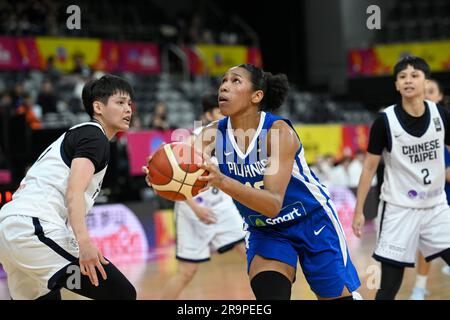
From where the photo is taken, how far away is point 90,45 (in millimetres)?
16672

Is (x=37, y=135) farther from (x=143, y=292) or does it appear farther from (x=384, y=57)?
(x=384, y=57)

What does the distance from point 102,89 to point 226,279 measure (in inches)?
168

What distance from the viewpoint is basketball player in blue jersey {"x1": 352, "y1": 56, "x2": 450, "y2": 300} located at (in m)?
5.02

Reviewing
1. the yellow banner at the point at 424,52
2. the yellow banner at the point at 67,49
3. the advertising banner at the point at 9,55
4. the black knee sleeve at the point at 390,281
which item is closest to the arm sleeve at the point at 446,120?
the black knee sleeve at the point at 390,281

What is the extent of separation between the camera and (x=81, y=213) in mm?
3436

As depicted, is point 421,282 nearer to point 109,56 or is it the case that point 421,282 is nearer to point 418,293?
point 418,293

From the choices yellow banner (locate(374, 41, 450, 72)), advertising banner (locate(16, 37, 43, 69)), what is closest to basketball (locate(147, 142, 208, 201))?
advertising banner (locate(16, 37, 43, 69))

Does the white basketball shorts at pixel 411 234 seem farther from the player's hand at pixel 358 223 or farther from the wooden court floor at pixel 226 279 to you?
the wooden court floor at pixel 226 279

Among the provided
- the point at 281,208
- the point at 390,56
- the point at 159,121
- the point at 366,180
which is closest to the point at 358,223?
the point at 366,180

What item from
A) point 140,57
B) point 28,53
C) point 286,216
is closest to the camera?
point 286,216

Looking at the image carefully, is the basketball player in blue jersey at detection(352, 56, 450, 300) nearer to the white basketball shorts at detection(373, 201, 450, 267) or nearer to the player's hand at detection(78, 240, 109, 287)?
the white basketball shorts at detection(373, 201, 450, 267)

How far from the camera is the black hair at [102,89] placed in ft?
12.8

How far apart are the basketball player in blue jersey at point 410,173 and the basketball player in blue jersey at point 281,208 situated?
3.60 feet

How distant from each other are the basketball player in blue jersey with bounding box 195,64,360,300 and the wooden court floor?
222cm
